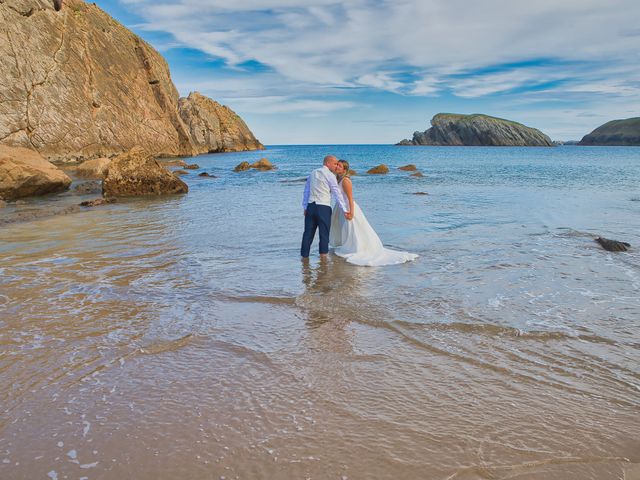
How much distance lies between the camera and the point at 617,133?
526ft

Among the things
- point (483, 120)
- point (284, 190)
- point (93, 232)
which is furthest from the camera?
point (483, 120)

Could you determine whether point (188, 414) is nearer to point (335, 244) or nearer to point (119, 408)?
point (119, 408)

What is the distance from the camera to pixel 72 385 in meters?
3.67

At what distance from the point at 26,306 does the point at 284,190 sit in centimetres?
1867

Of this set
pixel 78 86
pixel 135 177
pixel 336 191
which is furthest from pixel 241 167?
pixel 336 191

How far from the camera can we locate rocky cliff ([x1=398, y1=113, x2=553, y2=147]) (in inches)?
6216

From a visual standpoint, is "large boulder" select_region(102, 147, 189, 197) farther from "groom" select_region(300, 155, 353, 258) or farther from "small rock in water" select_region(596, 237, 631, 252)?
"small rock in water" select_region(596, 237, 631, 252)

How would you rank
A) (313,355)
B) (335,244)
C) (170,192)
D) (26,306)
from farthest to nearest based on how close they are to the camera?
(170,192), (335,244), (26,306), (313,355)

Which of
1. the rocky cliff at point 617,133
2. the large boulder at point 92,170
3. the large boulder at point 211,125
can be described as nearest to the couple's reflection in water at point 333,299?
the large boulder at point 92,170

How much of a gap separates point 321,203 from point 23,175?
12.8 m

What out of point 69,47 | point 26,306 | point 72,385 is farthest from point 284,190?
point 69,47

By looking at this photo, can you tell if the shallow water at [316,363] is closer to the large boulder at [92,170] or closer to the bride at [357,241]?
the bride at [357,241]

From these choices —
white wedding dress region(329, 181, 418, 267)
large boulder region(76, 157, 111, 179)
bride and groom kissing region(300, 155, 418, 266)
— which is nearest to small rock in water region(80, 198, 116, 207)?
white wedding dress region(329, 181, 418, 267)

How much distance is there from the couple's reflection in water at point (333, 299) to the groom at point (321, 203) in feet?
1.13
